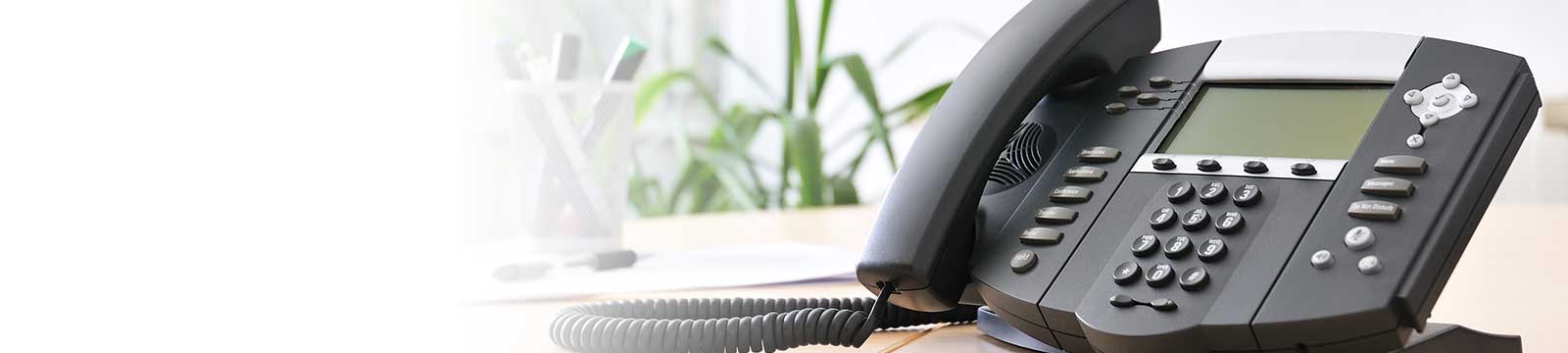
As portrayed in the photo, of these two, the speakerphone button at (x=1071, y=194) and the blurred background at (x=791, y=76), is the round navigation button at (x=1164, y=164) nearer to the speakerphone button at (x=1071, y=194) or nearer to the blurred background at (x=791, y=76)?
the speakerphone button at (x=1071, y=194)

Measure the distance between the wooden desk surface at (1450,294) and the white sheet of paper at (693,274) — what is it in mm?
12

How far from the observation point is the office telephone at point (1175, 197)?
31cm

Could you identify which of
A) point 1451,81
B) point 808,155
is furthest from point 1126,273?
point 808,155

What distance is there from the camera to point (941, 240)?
39 cm

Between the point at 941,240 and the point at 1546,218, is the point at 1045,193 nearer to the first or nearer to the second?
the point at 941,240

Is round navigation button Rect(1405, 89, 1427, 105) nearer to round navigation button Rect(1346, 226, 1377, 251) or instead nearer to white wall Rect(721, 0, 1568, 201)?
round navigation button Rect(1346, 226, 1377, 251)

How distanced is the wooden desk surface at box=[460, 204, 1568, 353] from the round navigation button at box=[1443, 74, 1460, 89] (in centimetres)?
11

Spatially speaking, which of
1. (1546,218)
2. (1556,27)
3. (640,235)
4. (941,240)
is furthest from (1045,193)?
(1556,27)

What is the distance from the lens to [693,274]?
27.1 inches

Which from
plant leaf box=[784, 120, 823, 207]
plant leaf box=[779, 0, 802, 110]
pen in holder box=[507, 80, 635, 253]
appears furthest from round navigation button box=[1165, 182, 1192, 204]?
plant leaf box=[779, 0, 802, 110]

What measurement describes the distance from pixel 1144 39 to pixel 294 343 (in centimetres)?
37

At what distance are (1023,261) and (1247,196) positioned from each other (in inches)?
2.5

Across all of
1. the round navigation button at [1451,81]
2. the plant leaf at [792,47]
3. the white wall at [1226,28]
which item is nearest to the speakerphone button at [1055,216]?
the round navigation button at [1451,81]

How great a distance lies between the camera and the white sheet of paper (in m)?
0.63
